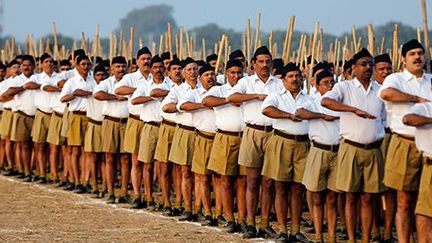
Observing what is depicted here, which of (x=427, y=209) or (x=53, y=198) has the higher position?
(x=427, y=209)

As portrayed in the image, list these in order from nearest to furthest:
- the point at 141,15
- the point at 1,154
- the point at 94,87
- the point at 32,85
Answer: the point at 94,87 → the point at 32,85 → the point at 1,154 → the point at 141,15

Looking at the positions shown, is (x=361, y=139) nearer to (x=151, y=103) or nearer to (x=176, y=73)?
(x=176, y=73)

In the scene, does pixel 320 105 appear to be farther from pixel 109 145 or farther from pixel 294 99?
pixel 109 145

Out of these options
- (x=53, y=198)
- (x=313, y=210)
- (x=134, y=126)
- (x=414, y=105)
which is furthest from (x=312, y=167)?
(x=53, y=198)

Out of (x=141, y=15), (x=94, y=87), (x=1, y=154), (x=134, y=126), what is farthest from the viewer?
(x=141, y=15)

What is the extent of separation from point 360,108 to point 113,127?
5484 mm

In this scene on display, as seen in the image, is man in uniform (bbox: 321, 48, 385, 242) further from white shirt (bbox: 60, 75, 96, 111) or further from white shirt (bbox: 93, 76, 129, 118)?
white shirt (bbox: 60, 75, 96, 111)

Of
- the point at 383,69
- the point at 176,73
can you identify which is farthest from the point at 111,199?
the point at 383,69

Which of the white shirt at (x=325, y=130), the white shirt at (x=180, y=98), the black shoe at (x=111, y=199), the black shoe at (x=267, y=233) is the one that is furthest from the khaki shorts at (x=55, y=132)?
the white shirt at (x=325, y=130)

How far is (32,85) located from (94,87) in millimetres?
2048

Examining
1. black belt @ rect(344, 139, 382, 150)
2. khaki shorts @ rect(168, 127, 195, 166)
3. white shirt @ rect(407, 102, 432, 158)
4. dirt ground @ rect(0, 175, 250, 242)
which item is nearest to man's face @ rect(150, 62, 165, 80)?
khaki shorts @ rect(168, 127, 195, 166)

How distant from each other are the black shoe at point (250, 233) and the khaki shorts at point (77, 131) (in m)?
5.13

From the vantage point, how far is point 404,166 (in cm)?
959

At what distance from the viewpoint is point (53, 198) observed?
51.3 feet
